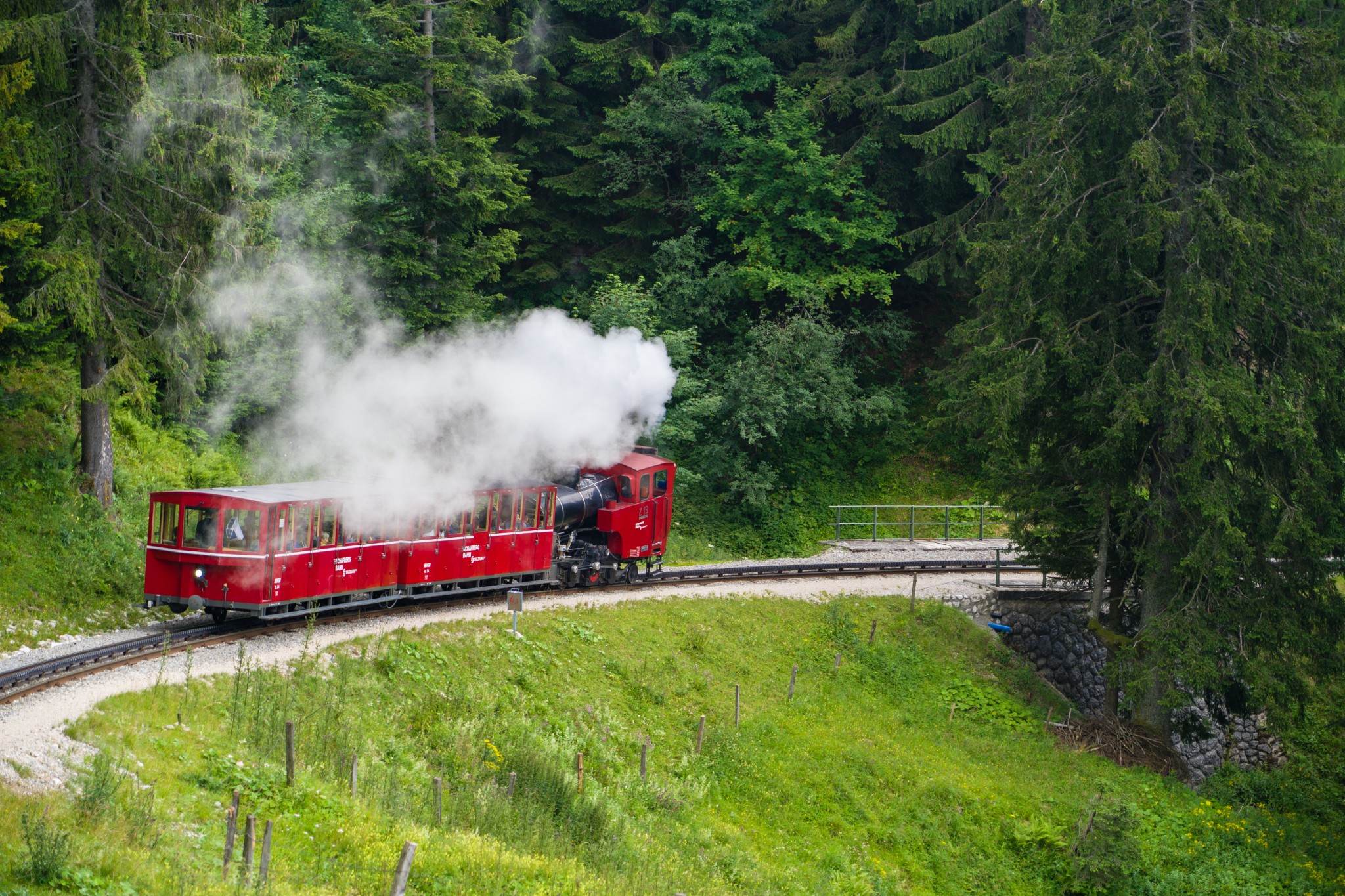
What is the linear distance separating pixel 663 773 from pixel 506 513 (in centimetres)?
631

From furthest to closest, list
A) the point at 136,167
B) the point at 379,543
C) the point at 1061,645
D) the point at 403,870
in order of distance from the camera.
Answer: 1. the point at 1061,645
2. the point at 136,167
3. the point at 379,543
4. the point at 403,870

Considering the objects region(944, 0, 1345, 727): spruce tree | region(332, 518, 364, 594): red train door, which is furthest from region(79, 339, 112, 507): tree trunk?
region(944, 0, 1345, 727): spruce tree

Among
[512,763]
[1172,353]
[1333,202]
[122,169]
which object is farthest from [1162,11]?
A: [122,169]

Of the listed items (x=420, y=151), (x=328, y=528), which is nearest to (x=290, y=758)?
(x=328, y=528)

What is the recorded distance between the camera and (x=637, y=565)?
27297 millimetres

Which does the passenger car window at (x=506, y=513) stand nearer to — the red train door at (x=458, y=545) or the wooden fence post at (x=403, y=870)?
the red train door at (x=458, y=545)

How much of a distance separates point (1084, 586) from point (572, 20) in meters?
29.6

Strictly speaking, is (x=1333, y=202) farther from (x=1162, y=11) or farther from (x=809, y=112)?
(x=809, y=112)

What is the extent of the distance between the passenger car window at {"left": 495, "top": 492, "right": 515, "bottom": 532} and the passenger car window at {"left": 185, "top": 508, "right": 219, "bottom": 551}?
216 inches

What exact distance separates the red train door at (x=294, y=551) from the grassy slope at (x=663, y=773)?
1.66 metres

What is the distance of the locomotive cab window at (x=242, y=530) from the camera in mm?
18359

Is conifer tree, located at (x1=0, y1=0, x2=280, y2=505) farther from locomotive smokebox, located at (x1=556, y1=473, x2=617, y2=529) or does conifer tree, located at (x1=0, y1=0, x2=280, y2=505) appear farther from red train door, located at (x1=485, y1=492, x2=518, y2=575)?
locomotive smokebox, located at (x1=556, y1=473, x2=617, y2=529)

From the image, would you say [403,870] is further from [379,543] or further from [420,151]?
[420,151]

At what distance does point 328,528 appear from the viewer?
1948cm
